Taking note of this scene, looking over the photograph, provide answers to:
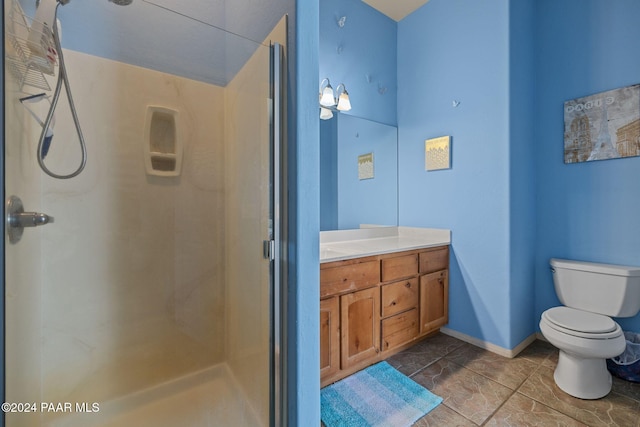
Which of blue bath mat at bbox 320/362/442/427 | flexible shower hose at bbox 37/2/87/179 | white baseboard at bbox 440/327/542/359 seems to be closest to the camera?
flexible shower hose at bbox 37/2/87/179

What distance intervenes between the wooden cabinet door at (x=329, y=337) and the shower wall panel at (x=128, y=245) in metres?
0.57

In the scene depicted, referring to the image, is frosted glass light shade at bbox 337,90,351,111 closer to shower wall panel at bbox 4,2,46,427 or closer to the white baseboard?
shower wall panel at bbox 4,2,46,427

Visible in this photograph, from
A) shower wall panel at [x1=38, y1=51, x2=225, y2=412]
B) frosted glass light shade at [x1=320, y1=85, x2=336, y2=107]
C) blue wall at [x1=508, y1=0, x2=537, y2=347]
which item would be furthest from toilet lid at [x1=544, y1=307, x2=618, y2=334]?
frosted glass light shade at [x1=320, y1=85, x2=336, y2=107]

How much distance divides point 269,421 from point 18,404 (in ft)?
2.80

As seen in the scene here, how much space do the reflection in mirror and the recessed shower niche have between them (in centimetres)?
110

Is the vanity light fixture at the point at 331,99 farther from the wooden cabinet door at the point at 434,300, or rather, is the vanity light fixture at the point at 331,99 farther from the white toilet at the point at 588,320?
the white toilet at the point at 588,320

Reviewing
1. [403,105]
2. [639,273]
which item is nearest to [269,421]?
[639,273]

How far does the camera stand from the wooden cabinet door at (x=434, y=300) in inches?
83.1

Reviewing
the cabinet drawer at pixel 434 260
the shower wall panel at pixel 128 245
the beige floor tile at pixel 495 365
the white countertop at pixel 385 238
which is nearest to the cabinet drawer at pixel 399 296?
the cabinet drawer at pixel 434 260

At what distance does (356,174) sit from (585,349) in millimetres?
1863

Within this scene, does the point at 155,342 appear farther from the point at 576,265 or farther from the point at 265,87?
the point at 576,265

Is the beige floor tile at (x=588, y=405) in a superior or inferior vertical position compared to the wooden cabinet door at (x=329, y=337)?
inferior

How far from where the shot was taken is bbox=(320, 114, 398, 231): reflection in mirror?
7.40 ft

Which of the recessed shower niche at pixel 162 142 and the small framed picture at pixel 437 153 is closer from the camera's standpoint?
the recessed shower niche at pixel 162 142
